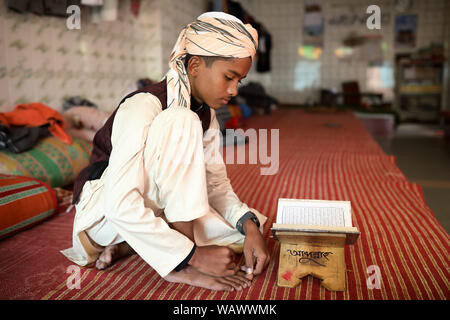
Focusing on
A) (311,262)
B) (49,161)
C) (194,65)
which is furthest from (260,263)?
(49,161)

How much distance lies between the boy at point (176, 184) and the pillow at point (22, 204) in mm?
370

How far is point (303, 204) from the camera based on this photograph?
1.21 metres

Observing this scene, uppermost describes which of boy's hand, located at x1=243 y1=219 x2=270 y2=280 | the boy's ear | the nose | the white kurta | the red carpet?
the boy's ear

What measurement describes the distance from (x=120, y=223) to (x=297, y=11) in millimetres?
8369

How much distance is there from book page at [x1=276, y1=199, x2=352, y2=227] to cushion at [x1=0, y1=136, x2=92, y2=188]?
58.4 inches

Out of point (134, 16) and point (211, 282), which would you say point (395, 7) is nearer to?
point (134, 16)

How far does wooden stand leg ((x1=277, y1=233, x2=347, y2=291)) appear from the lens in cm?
112

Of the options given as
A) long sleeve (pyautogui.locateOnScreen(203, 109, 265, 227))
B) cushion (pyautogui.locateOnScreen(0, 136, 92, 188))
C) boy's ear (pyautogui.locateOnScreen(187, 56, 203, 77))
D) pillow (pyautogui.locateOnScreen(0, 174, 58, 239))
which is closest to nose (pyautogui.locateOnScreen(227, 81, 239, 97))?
boy's ear (pyautogui.locateOnScreen(187, 56, 203, 77))

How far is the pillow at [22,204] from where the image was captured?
5.05 feet

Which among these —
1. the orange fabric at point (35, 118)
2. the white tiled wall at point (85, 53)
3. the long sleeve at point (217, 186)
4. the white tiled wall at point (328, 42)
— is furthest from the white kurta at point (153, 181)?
the white tiled wall at point (328, 42)

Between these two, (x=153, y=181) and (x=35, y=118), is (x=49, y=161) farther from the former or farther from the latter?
(x=153, y=181)

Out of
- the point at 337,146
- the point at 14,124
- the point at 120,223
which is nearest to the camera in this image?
the point at 120,223

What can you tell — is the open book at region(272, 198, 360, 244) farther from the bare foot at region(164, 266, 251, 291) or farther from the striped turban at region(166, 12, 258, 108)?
the striped turban at region(166, 12, 258, 108)

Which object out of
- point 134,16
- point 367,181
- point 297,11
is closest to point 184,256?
point 367,181
